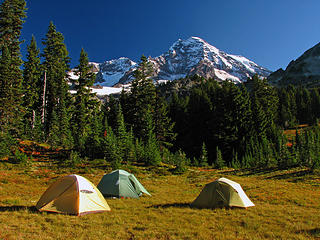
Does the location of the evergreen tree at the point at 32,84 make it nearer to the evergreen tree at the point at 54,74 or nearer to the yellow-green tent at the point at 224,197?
the evergreen tree at the point at 54,74

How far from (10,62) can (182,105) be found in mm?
42252

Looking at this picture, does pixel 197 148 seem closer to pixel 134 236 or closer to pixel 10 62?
pixel 10 62

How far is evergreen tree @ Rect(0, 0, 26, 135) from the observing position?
25641 mm

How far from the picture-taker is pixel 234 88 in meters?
47.5

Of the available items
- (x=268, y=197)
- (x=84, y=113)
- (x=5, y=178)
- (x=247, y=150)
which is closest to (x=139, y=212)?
(x=268, y=197)

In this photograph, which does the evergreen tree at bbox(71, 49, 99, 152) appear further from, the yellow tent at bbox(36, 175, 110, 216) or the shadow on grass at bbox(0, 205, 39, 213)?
the yellow tent at bbox(36, 175, 110, 216)

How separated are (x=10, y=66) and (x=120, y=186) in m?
26.8

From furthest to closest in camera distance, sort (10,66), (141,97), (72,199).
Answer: (141,97), (10,66), (72,199)

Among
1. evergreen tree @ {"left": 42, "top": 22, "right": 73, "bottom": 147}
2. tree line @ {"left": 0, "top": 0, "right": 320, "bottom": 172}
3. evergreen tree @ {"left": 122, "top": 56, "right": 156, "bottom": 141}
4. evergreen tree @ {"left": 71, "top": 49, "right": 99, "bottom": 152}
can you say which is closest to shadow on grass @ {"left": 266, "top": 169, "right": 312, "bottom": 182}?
tree line @ {"left": 0, "top": 0, "right": 320, "bottom": 172}

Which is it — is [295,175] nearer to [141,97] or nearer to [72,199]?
[72,199]

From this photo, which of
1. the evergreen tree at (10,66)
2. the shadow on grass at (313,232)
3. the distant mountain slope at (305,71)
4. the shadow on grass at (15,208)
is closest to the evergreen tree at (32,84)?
the evergreen tree at (10,66)

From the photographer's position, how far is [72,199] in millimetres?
9352

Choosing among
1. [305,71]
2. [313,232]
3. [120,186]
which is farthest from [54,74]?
[305,71]

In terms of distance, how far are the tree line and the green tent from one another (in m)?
9.04
